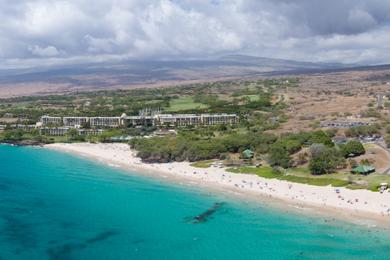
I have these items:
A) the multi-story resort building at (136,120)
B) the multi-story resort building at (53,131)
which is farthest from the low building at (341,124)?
the multi-story resort building at (53,131)

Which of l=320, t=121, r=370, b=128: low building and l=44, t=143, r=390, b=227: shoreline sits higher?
l=320, t=121, r=370, b=128: low building

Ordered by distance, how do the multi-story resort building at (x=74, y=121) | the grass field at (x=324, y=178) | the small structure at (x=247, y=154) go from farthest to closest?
1. the multi-story resort building at (x=74, y=121)
2. the small structure at (x=247, y=154)
3. the grass field at (x=324, y=178)

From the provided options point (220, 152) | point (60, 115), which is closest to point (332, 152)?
point (220, 152)

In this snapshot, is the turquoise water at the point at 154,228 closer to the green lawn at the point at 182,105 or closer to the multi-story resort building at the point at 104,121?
the multi-story resort building at the point at 104,121

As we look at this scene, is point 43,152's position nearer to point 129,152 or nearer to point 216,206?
point 129,152

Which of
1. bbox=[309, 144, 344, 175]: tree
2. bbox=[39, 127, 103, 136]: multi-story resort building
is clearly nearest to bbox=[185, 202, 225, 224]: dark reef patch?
bbox=[309, 144, 344, 175]: tree

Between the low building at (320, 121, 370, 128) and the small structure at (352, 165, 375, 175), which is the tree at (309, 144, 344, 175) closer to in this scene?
the small structure at (352, 165, 375, 175)
